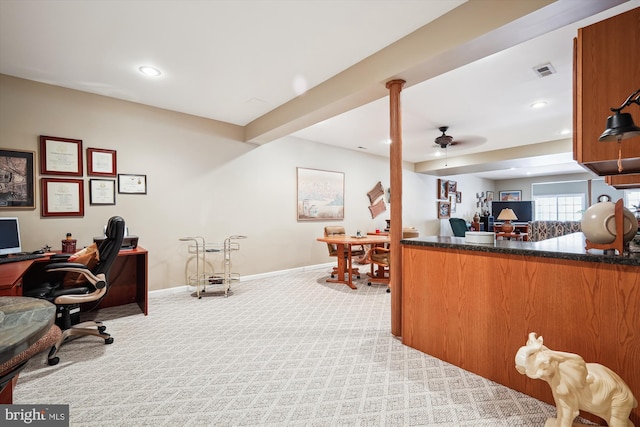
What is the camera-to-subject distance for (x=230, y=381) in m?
2.03

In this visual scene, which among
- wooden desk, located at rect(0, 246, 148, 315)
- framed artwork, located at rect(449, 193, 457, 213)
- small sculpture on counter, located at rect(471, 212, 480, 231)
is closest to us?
wooden desk, located at rect(0, 246, 148, 315)

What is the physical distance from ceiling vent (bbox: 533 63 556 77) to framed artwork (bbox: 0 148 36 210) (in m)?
5.76

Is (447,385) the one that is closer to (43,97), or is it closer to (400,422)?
(400,422)

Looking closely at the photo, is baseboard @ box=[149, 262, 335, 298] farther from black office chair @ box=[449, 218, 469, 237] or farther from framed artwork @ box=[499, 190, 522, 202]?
framed artwork @ box=[499, 190, 522, 202]

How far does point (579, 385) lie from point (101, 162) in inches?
195

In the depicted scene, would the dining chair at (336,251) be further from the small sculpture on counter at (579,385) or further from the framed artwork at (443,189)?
the framed artwork at (443,189)

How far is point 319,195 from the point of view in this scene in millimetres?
6156

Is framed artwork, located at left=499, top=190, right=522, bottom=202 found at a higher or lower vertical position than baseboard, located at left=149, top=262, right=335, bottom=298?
higher

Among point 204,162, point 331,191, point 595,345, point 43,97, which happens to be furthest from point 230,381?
point 331,191

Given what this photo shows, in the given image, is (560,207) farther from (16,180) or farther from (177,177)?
(16,180)

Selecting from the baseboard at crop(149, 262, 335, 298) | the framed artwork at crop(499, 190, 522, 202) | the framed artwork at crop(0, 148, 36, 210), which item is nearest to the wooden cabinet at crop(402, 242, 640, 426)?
the baseboard at crop(149, 262, 335, 298)

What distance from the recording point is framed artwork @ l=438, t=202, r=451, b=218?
368 inches

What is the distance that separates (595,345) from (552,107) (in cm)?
393

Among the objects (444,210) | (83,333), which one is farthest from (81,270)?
(444,210)
